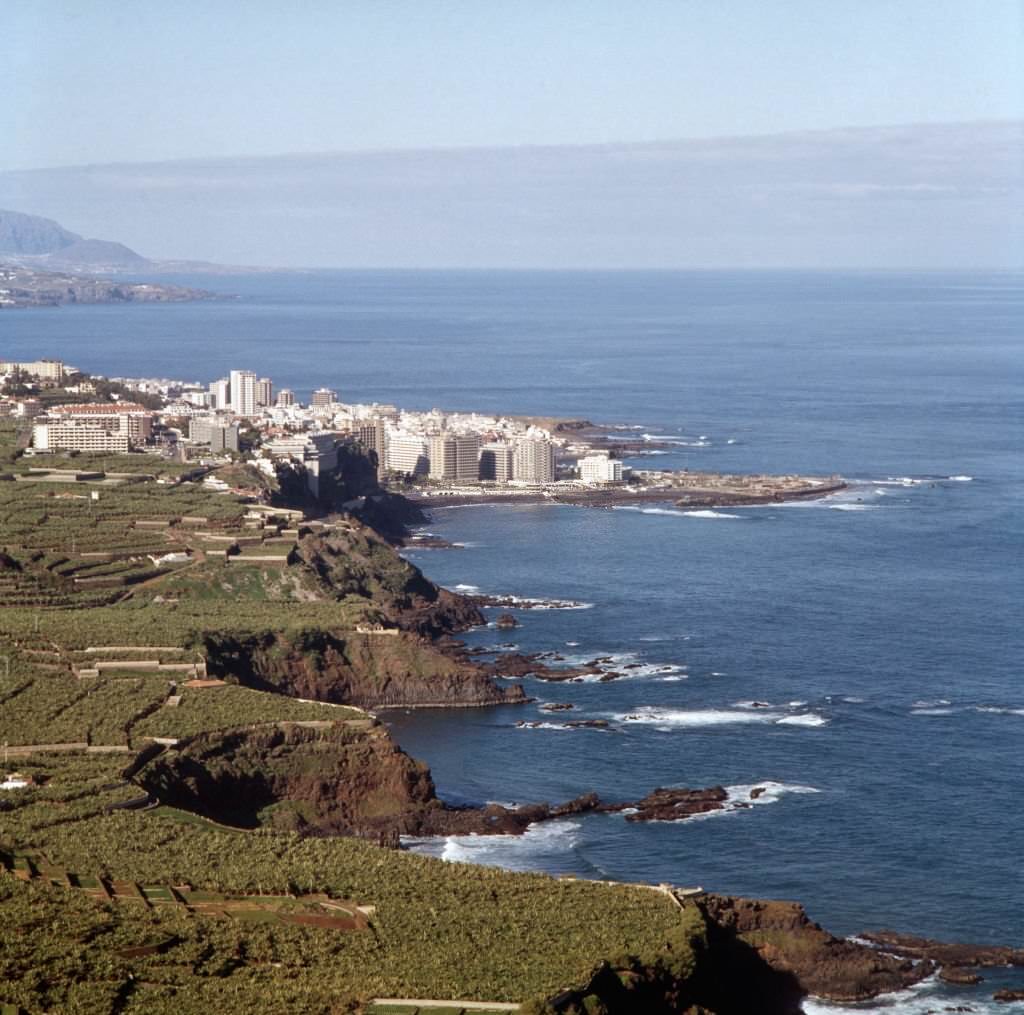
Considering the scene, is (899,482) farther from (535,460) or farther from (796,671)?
(796,671)

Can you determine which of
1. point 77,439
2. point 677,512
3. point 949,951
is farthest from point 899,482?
point 949,951

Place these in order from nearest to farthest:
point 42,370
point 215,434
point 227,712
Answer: point 227,712 → point 215,434 → point 42,370

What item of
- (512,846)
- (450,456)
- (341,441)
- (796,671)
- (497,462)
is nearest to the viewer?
(512,846)

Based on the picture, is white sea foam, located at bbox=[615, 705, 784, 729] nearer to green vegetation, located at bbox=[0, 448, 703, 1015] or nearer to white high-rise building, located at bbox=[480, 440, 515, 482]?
A: green vegetation, located at bbox=[0, 448, 703, 1015]

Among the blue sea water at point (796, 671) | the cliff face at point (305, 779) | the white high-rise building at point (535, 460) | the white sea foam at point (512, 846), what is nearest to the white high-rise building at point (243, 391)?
the blue sea water at point (796, 671)

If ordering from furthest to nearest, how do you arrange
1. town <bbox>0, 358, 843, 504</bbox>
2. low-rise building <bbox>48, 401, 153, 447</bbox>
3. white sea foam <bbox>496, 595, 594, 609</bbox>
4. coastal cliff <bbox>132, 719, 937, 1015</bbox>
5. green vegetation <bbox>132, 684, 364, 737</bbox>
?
low-rise building <bbox>48, 401, 153, 447</bbox> < town <bbox>0, 358, 843, 504</bbox> < white sea foam <bbox>496, 595, 594, 609</bbox> < green vegetation <bbox>132, 684, 364, 737</bbox> < coastal cliff <bbox>132, 719, 937, 1015</bbox>

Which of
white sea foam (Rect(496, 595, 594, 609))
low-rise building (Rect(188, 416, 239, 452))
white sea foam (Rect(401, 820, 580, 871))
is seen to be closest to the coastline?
low-rise building (Rect(188, 416, 239, 452))
